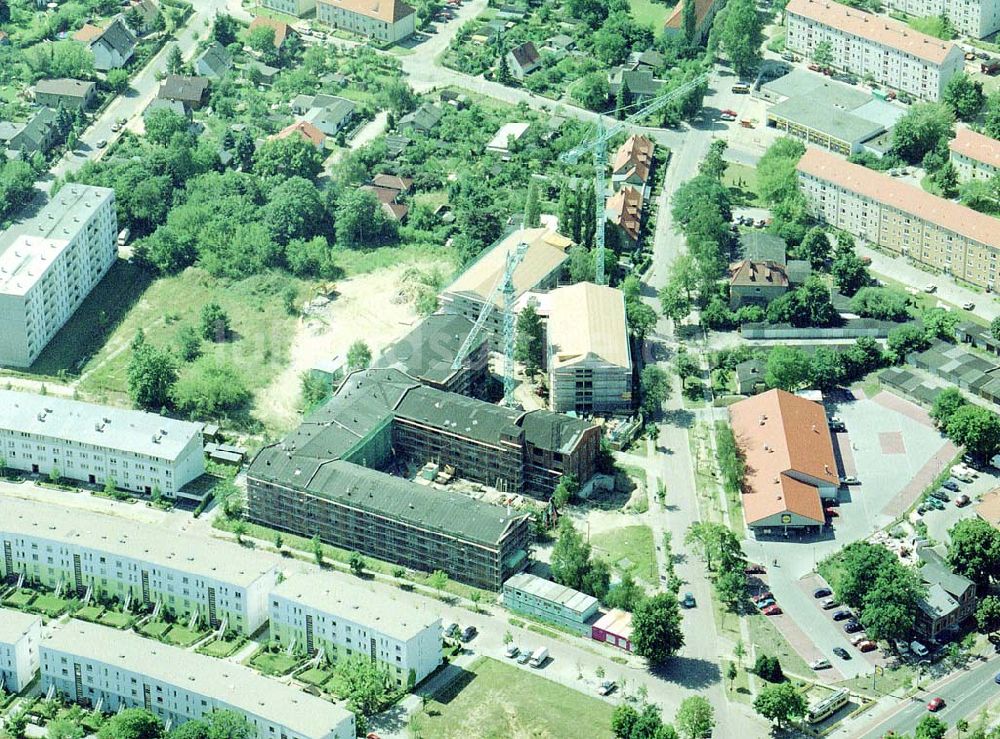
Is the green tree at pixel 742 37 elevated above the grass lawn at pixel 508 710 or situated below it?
above

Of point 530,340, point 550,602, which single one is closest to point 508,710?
point 550,602

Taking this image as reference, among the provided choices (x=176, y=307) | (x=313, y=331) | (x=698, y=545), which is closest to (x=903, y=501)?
(x=698, y=545)

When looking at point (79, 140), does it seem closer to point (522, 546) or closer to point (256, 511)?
point (256, 511)

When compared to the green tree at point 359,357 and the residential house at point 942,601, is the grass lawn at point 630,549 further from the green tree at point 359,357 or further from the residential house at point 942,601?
the green tree at point 359,357

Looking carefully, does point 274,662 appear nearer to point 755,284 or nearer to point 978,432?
point 978,432

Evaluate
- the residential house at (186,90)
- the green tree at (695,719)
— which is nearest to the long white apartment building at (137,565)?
the green tree at (695,719)
